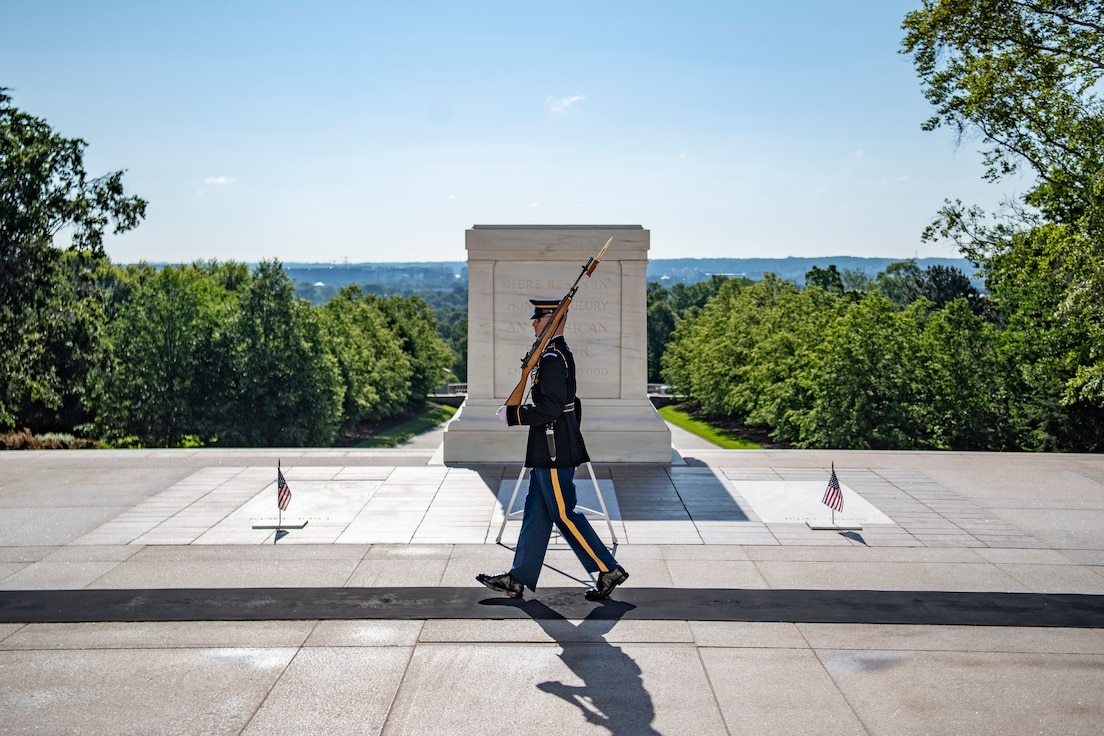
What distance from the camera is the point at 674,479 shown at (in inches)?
424

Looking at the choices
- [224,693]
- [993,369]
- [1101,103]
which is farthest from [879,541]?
[993,369]

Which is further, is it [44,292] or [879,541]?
[44,292]

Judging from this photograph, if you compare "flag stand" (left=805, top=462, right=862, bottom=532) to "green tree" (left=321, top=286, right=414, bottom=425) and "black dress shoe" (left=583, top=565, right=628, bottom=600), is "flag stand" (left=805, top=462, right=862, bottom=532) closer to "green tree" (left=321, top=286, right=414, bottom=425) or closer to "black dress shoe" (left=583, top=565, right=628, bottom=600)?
"black dress shoe" (left=583, top=565, right=628, bottom=600)

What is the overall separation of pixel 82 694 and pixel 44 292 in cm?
2240

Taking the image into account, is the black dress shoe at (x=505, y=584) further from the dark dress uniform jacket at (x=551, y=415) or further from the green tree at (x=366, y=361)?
the green tree at (x=366, y=361)

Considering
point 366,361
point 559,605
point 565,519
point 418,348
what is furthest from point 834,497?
point 418,348

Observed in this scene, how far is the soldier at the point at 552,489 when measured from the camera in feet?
22.2

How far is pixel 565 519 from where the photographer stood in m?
6.81

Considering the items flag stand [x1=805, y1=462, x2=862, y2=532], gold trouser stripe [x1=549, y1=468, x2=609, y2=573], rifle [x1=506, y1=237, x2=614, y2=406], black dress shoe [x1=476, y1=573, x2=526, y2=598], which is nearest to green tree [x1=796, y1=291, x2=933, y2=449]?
flag stand [x1=805, y1=462, x2=862, y2=532]

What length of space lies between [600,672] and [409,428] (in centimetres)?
5098

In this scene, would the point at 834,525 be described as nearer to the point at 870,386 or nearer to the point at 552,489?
the point at 552,489

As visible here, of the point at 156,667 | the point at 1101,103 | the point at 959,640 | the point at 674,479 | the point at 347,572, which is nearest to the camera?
the point at 156,667

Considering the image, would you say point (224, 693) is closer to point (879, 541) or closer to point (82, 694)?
point (82, 694)

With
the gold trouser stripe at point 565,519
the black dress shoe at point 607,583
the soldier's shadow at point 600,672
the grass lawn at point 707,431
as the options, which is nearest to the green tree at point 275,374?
the grass lawn at point 707,431
